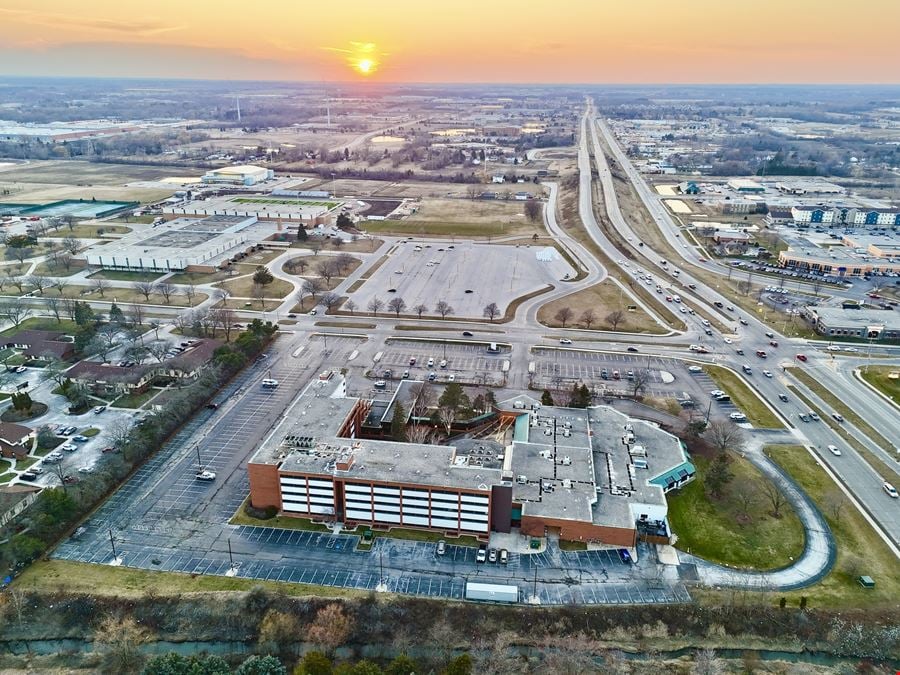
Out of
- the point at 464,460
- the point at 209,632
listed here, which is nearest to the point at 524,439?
the point at 464,460

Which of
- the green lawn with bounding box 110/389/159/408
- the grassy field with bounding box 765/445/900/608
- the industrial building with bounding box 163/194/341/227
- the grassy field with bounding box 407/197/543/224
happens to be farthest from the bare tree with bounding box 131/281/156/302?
the grassy field with bounding box 765/445/900/608

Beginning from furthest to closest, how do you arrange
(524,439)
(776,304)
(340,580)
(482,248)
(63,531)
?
(482,248)
(776,304)
(524,439)
(63,531)
(340,580)

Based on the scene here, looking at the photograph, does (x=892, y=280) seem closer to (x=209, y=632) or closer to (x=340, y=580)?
(x=340, y=580)

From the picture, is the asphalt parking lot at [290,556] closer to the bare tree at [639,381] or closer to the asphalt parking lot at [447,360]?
the bare tree at [639,381]

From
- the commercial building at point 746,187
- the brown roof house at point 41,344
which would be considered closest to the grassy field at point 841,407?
the brown roof house at point 41,344

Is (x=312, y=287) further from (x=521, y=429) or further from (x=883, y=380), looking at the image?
(x=883, y=380)

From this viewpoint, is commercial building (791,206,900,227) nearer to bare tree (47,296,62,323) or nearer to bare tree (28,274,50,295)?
bare tree (47,296,62,323)
